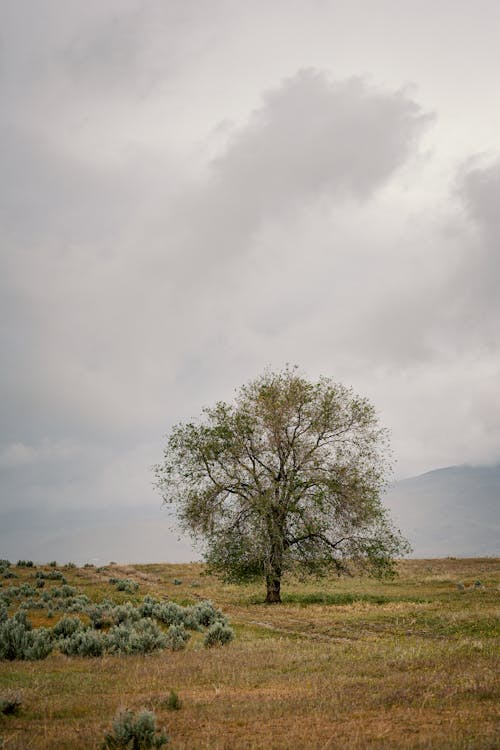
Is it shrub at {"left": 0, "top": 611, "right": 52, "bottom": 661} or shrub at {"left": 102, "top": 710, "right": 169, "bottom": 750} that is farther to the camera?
shrub at {"left": 0, "top": 611, "right": 52, "bottom": 661}

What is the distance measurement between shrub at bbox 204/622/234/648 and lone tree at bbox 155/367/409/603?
44.7ft

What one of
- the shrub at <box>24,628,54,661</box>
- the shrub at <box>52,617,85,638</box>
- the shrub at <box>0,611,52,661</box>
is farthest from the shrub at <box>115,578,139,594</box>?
the shrub at <box>0,611,52,661</box>

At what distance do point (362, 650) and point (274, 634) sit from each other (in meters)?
6.46

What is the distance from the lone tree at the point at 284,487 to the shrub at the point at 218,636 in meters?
13.6

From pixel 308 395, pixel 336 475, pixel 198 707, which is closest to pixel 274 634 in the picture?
pixel 198 707

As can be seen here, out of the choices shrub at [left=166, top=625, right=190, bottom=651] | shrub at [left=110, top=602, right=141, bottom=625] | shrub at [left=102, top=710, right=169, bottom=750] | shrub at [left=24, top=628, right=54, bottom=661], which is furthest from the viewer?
shrub at [left=110, top=602, right=141, bottom=625]

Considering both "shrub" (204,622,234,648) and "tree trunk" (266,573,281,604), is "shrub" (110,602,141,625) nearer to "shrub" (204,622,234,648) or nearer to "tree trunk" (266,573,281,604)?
"shrub" (204,622,234,648)

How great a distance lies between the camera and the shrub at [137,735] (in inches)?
304

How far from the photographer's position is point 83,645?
56.2 feet

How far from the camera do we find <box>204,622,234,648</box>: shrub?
61.5 feet

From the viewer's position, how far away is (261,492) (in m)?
34.7

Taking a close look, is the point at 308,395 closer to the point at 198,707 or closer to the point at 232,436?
the point at 232,436

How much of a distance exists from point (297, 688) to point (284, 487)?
23.4m

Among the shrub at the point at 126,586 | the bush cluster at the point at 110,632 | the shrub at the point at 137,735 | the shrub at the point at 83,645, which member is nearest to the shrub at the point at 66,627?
the bush cluster at the point at 110,632
